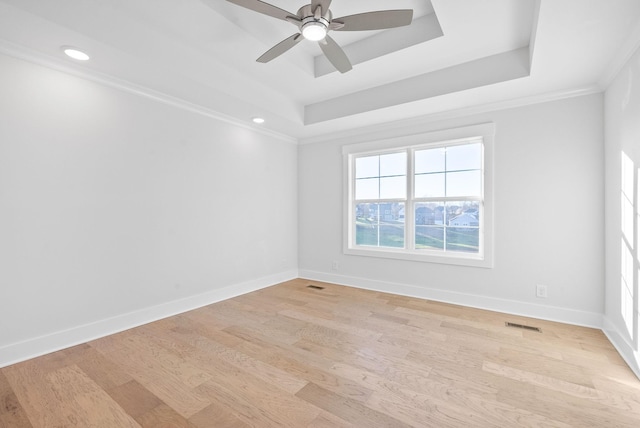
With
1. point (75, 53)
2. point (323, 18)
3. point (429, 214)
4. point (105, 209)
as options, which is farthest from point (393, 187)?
point (75, 53)

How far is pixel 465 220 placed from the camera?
359 cm

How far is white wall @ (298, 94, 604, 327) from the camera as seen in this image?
2842 mm

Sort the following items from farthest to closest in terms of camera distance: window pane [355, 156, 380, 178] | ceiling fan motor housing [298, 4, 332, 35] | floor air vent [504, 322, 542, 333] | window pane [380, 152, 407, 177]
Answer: window pane [355, 156, 380, 178]
window pane [380, 152, 407, 177]
floor air vent [504, 322, 542, 333]
ceiling fan motor housing [298, 4, 332, 35]

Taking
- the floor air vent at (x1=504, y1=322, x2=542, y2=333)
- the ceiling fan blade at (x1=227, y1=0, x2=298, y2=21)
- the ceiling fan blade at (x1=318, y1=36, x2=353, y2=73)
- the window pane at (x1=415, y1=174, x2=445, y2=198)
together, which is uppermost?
the ceiling fan blade at (x1=227, y1=0, x2=298, y2=21)

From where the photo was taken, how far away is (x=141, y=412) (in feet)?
5.36

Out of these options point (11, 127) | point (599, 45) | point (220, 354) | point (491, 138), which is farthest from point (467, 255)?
point (11, 127)

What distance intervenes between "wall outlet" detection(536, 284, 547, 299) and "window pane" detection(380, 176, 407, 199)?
1853mm

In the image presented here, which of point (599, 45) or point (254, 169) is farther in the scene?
point (254, 169)

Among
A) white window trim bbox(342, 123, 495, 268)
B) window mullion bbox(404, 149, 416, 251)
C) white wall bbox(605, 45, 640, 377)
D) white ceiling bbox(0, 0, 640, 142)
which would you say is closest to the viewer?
white ceiling bbox(0, 0, 640, 142)

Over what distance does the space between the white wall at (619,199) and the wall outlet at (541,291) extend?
47cm

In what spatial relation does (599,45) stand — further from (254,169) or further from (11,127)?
(11,127)

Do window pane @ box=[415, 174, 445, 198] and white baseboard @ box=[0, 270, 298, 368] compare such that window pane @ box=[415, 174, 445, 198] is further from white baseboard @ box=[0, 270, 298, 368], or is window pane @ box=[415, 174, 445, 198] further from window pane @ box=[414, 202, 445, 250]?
white baseboard @ box=[0, 270, 298, 368]

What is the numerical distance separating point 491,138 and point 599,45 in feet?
4.09

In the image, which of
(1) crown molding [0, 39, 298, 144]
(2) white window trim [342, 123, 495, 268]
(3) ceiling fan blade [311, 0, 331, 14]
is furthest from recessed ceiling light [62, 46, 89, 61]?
(2) white window trim [342, 123, 495, 268]
